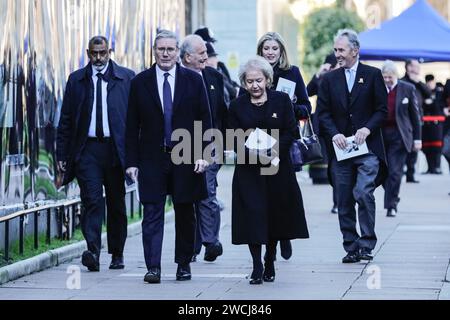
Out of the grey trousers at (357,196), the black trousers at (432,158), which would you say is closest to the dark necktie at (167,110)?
the grey trousers at (357,196)

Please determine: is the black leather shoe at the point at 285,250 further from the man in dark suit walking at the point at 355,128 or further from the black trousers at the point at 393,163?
the black trousers at the point at 393,163

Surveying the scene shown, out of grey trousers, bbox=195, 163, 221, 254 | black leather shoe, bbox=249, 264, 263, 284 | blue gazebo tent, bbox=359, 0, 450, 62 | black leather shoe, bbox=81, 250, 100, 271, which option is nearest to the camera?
black leather shoe, bbox=249, 264, 263, 284

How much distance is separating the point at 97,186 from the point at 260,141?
5.74 feet

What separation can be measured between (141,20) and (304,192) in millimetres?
5312

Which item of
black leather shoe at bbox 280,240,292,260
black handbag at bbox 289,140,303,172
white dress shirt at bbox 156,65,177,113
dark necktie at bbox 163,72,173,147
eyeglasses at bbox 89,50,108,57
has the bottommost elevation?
black leather shoe at bbox 280,240,292,260

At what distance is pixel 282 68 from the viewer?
38.3 feet

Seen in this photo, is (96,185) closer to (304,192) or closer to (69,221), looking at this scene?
(69,221)

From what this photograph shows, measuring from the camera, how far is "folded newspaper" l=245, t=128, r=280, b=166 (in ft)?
33.4

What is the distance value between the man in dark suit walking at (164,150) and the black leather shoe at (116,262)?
1.06m

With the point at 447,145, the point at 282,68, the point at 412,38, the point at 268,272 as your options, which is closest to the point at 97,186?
the point at 268,272

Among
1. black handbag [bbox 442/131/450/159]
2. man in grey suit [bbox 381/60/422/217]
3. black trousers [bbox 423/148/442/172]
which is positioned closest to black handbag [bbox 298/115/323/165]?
man in grey suit [bbox 381/60/422/217]

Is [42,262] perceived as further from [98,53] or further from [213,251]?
[98,53]

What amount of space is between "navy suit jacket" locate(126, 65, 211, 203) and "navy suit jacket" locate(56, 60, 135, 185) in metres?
0.81

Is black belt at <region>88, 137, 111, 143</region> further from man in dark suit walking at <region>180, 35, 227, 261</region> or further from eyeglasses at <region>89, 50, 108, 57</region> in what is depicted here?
man in dark suit walking at <region>180, 35, 227, 261</region>
